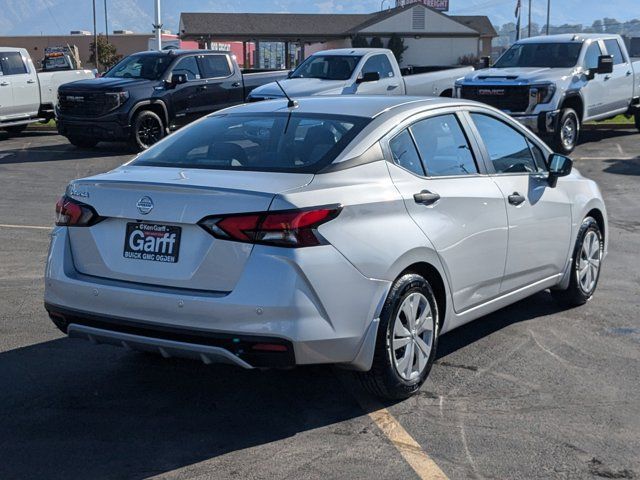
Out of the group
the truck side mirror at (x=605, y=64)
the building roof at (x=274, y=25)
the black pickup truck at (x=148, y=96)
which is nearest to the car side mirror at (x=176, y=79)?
the black pickup truck at (x=148, y=96)

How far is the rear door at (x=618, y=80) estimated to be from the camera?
784 inches

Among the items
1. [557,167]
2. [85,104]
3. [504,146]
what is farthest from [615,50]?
[504,146]

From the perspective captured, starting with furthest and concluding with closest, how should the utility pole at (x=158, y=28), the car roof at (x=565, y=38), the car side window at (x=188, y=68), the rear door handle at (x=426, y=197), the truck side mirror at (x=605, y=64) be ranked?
the utility pole at (x=158, y=28) < the car side window at (x=188, y=68) < the car roof at (x=565, y=38) < the truck side mirror at (x=605, y=64) < the rear door handle at (x=426, y=197)

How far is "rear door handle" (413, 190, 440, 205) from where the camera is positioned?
18.4 ft

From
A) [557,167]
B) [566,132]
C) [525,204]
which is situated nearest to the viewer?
[525,204]

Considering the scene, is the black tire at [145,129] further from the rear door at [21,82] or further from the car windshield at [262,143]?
the car windshield at [262,143]

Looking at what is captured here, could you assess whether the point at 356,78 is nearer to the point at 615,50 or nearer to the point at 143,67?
the point at 143,67

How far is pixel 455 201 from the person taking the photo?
235 inches

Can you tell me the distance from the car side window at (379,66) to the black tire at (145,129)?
4.29m

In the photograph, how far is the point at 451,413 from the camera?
5367 millimetres

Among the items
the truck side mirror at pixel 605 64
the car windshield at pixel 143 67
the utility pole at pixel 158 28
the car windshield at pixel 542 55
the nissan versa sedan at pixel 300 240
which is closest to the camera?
the nissan versa sedan at pixel 300 240

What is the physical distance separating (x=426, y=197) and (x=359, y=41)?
60.6 m

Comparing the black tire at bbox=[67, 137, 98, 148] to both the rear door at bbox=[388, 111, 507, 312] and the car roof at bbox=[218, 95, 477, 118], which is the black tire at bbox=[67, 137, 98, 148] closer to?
the car roof at bbox=[218, 95, 477, 118]

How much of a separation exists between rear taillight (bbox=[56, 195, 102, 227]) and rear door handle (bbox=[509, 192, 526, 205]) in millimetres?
2811
